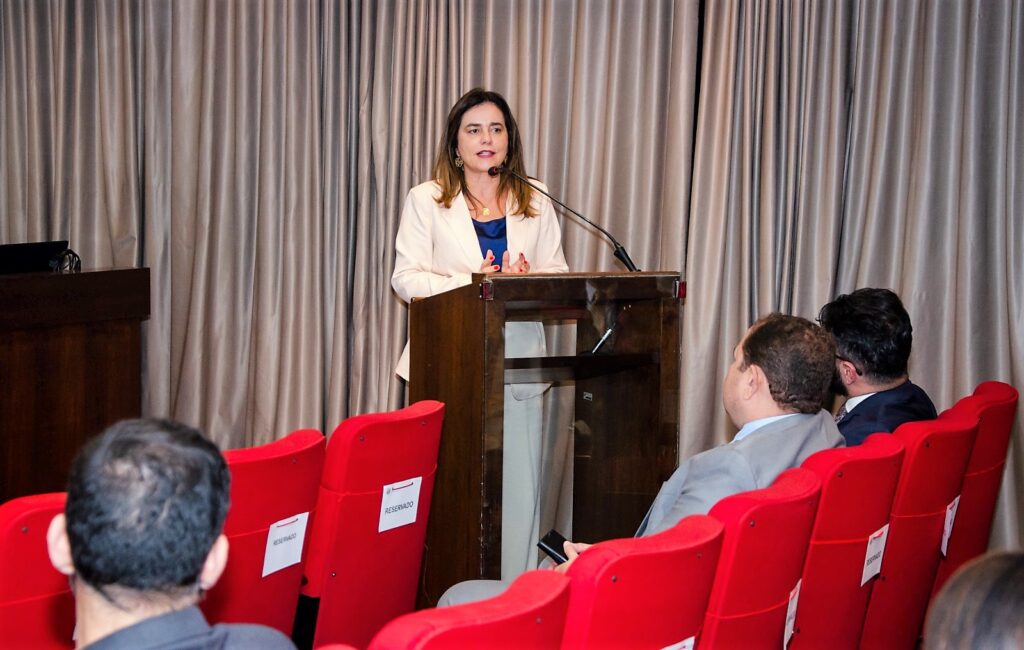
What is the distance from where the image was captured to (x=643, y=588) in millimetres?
1403

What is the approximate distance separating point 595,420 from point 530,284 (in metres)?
0.59

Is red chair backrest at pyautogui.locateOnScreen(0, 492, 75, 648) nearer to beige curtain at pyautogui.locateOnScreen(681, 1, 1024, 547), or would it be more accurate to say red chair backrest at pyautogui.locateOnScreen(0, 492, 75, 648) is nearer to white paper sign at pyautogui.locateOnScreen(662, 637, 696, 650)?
white paper sign at pyautogui.locateOnScreen(662, 637, 696, 650)

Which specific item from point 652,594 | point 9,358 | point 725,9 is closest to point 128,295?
point 9,358

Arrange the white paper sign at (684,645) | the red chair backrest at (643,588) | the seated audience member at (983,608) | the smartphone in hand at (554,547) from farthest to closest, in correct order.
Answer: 1. the smartphone in hand at (554,547)
2. the white paper sign at (684,645)
3. the red chair backrest at (643,588)
4. the seated audience member at (983,608)

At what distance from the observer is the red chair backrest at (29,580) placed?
4.96ft

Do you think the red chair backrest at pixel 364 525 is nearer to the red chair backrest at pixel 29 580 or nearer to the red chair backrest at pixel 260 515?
the red chair backrest at pixel 260 515

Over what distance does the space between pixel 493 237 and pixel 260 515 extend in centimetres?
171

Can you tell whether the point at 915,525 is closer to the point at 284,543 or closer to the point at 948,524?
the point at 948,524

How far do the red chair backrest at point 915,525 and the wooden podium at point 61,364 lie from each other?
2553 mm

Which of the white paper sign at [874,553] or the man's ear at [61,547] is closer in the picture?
the man's ear at [61,547]

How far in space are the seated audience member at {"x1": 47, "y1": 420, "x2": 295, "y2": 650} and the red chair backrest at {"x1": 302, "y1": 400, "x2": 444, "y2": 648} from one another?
0.99m

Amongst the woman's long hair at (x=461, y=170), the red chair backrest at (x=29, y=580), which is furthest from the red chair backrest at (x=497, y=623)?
the woman's long hair at (x=461, y=170)

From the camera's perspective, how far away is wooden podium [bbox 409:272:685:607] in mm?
2662

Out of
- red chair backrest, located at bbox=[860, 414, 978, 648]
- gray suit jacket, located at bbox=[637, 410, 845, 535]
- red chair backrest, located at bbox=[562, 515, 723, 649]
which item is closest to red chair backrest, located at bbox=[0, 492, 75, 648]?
red chair backrest, located at bbox=[562, 515, 723, 649]
